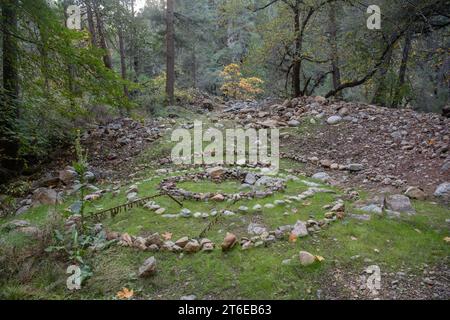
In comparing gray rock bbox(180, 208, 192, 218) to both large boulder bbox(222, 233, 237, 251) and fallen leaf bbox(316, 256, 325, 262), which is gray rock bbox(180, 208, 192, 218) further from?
fallen leaf bbox(316, 256, 325, 262)

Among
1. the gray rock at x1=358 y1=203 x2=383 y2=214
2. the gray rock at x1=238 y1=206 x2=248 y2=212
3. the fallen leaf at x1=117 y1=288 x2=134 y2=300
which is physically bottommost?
the fallen leaf at x1=117 y1=288 x2=134 y2=300

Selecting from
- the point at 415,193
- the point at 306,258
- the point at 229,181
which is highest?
the point at 415,193

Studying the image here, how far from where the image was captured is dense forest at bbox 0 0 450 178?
660 cm

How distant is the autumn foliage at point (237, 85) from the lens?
1995 centimetres

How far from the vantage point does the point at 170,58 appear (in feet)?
46.4

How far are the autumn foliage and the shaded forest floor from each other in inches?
533

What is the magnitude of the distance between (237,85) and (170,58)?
704 cm

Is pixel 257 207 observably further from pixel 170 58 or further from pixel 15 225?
pixel 170 58

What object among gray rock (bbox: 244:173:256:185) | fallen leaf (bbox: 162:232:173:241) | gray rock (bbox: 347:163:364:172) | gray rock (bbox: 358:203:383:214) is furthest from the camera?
gray rock (bbox: 347:163:364:172)

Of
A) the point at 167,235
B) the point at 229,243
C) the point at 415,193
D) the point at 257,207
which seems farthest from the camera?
the point at 415,193

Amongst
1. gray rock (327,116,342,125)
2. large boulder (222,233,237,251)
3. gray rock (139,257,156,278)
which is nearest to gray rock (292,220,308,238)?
large boulder (222,233,237,251)

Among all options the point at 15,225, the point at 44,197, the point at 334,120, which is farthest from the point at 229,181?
the point at 334,120

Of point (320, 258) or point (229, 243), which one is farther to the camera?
point (229, 243)
